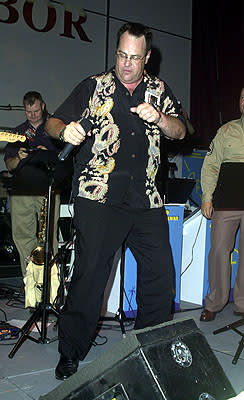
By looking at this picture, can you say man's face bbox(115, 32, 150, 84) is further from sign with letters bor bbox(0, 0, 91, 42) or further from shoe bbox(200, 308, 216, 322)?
sign with letters bor bbox(0, 0, 91, 42)

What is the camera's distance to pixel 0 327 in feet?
11.9

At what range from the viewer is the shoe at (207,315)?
14.1 feet

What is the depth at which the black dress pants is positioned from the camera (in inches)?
106

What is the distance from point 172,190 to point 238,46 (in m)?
3.48

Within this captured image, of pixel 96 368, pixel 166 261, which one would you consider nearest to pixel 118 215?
pixel 166 261

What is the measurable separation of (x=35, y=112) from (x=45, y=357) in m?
2.37

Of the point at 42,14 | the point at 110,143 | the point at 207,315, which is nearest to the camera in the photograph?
the point at 110,143

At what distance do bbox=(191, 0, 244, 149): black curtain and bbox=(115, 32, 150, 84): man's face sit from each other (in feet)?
18.6

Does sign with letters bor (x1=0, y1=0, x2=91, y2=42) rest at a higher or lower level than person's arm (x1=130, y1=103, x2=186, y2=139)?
higher

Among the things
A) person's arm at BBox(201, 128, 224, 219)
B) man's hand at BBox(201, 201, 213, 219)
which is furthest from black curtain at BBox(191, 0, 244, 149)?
man's hand at BBox(201, 201, 213, 219)

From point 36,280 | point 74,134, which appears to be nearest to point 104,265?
point 74,134

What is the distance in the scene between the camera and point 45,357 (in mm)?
3217

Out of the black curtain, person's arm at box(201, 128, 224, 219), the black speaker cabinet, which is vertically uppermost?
the black curtain

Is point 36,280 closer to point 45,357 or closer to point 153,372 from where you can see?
point 45,357
